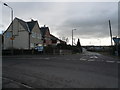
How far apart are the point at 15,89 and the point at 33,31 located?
39.4m

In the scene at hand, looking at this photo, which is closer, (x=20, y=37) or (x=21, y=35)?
(x=21, y=35)

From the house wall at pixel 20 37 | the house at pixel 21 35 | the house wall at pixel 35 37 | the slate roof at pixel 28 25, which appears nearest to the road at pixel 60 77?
the house wall at pixel 20 37

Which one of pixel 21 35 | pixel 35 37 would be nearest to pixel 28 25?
pixel 35 37

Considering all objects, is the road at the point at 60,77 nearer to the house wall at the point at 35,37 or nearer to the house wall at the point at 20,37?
the house wall at the point at 20,37

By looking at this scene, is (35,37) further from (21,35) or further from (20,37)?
(20,37)

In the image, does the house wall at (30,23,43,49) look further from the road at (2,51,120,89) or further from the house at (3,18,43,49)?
the road at (2,51,120,89)

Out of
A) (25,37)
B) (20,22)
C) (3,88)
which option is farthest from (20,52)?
(3,88)

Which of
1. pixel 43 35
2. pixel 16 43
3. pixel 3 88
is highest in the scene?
pixel 43 35

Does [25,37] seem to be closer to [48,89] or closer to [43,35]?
[43,35]

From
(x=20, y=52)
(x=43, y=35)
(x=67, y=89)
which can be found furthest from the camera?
(x=43, y=35)

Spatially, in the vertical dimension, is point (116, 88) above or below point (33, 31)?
below

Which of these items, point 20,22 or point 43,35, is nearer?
point 20,22

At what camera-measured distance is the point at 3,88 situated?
6055 millimetres

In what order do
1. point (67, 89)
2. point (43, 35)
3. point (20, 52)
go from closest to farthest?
point (67, 89) → point (20, 52) → point (43, 35)
